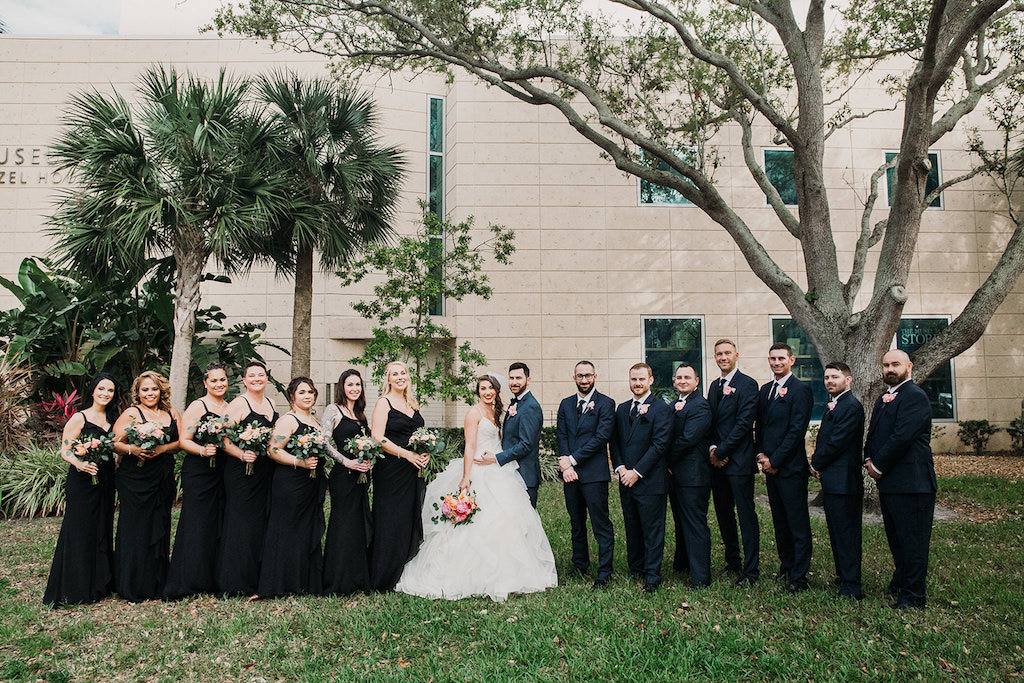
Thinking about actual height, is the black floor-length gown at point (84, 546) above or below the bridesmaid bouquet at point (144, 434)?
below

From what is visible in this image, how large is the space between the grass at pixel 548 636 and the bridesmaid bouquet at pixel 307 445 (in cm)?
134

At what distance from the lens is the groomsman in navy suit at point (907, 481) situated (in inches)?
245

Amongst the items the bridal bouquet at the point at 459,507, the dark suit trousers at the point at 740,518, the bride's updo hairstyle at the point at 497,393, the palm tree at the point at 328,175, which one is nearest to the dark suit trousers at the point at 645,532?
the dark suit trousers at the point at 740,518

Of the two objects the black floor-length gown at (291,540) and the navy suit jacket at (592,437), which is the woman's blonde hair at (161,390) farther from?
the navy suit jacket at (592,437)

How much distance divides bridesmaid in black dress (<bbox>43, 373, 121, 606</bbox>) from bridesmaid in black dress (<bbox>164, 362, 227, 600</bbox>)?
0.69 meters

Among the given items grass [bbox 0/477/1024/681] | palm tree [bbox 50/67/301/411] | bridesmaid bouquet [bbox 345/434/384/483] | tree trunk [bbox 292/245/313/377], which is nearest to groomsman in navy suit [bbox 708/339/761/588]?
grass [bbox 0/477/1024/681]

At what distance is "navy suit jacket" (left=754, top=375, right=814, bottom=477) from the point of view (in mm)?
6898

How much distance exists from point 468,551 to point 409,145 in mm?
13743

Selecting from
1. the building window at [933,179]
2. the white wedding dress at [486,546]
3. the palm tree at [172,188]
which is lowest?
the white wedding dress at [486,546]

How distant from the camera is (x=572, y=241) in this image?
1786 cm

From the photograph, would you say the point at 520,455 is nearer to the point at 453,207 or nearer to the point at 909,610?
the point at 909,610

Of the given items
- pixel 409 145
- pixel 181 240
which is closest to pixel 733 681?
A: pixel 181 240

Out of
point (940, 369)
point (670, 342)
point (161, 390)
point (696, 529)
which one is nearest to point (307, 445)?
point (161, 390)

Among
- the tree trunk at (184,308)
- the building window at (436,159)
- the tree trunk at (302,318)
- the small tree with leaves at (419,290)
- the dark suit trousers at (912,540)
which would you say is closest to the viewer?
the dark suit trousers at (912,540)
